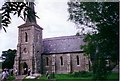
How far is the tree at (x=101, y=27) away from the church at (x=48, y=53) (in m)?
21.9

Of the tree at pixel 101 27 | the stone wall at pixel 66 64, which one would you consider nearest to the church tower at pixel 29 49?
the stone wall at pixel 66 64

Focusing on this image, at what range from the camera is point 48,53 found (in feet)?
156

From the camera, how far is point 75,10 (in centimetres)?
2373

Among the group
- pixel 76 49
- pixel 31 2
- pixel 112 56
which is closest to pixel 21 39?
pixel 76 49

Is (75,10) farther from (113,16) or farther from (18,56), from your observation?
(18,56)

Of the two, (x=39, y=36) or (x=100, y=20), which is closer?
(x=100, y=20)

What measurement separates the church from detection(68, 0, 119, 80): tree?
21910 mm

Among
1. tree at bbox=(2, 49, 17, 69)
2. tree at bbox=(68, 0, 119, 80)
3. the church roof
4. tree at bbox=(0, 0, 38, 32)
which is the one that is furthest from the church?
tree at bbox=(0, 0, 38, 32)

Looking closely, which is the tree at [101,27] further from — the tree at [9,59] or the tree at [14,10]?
the tree at [9,59]

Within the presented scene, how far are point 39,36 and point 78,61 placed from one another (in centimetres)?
801

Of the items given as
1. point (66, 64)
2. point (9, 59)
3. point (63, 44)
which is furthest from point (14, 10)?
point (9, 59)

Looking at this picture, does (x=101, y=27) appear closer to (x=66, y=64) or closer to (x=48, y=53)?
(x=66, y=64)

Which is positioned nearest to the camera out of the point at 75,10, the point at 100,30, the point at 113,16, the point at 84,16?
the point at 113,16

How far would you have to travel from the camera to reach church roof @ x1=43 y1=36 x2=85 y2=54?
45.8 meters
